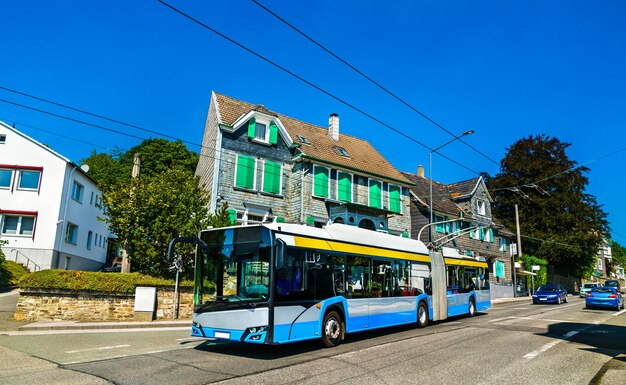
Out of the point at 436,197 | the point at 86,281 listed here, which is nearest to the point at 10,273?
the point at 86,281

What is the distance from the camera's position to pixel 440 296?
17.6m

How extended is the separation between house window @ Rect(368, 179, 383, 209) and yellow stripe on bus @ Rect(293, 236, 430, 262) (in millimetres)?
15341

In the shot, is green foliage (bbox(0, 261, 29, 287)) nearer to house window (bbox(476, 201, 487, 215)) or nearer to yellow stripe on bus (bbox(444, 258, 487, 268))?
yellow stripe on bus (bbox(444, 258, 487, 268))

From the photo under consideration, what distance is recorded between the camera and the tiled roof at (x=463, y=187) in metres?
45.4

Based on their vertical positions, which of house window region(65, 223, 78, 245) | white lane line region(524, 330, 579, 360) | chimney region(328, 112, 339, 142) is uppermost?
chimney region(328, 112, 339, 142)

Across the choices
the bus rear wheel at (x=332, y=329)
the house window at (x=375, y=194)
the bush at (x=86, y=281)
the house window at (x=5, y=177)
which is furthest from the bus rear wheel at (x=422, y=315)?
the house window at (x=5, y=177)

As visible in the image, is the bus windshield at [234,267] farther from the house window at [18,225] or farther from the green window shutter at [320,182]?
the house window at [18,225]

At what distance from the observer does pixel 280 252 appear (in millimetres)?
9695

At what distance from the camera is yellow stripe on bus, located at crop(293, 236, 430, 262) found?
1115 centimetres

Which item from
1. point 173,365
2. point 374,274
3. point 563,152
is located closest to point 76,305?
point 173,365

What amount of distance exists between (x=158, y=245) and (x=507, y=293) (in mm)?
36389

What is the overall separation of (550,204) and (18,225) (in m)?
51.9

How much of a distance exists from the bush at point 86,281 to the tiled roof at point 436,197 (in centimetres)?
2673

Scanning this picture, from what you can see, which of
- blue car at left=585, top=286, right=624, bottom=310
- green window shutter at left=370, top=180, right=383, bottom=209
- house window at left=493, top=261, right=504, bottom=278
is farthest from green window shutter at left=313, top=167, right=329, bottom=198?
house window at left=493, top=261, right=504, bottom=278
